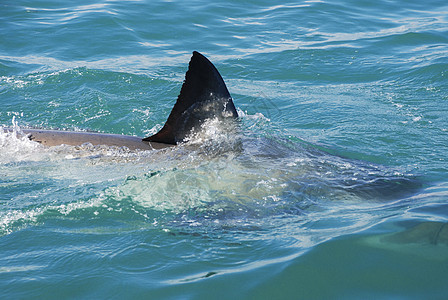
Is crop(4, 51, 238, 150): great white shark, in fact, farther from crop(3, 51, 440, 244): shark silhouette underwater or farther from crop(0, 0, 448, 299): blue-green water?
crop(0, 0, 448, 299): blue-green water

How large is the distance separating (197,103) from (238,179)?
92 cm

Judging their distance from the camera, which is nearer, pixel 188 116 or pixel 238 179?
pixel 238 179

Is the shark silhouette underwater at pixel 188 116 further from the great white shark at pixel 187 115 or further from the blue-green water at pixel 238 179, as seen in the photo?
the blue-green water at pixel 238 179

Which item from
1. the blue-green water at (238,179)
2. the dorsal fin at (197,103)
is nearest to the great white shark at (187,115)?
the dorsal fin at (197,103)

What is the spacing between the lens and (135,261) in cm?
349

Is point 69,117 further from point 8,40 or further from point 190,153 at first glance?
point 8,40

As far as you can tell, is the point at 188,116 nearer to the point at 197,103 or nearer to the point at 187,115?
the point at 187,115

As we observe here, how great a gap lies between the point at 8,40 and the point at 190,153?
7025 millimetres

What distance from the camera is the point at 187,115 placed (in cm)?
510

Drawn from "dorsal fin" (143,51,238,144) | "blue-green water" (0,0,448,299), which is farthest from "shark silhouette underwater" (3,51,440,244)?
"blue-green water" (0,0,448,299)

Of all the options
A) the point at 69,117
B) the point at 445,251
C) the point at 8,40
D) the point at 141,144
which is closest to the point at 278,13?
the point at 8,40

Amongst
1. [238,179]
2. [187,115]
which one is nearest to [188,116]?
[187,115]

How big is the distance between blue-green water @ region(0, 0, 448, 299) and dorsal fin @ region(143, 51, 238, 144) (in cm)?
21

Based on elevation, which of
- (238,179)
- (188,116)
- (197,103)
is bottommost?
(238,179)
